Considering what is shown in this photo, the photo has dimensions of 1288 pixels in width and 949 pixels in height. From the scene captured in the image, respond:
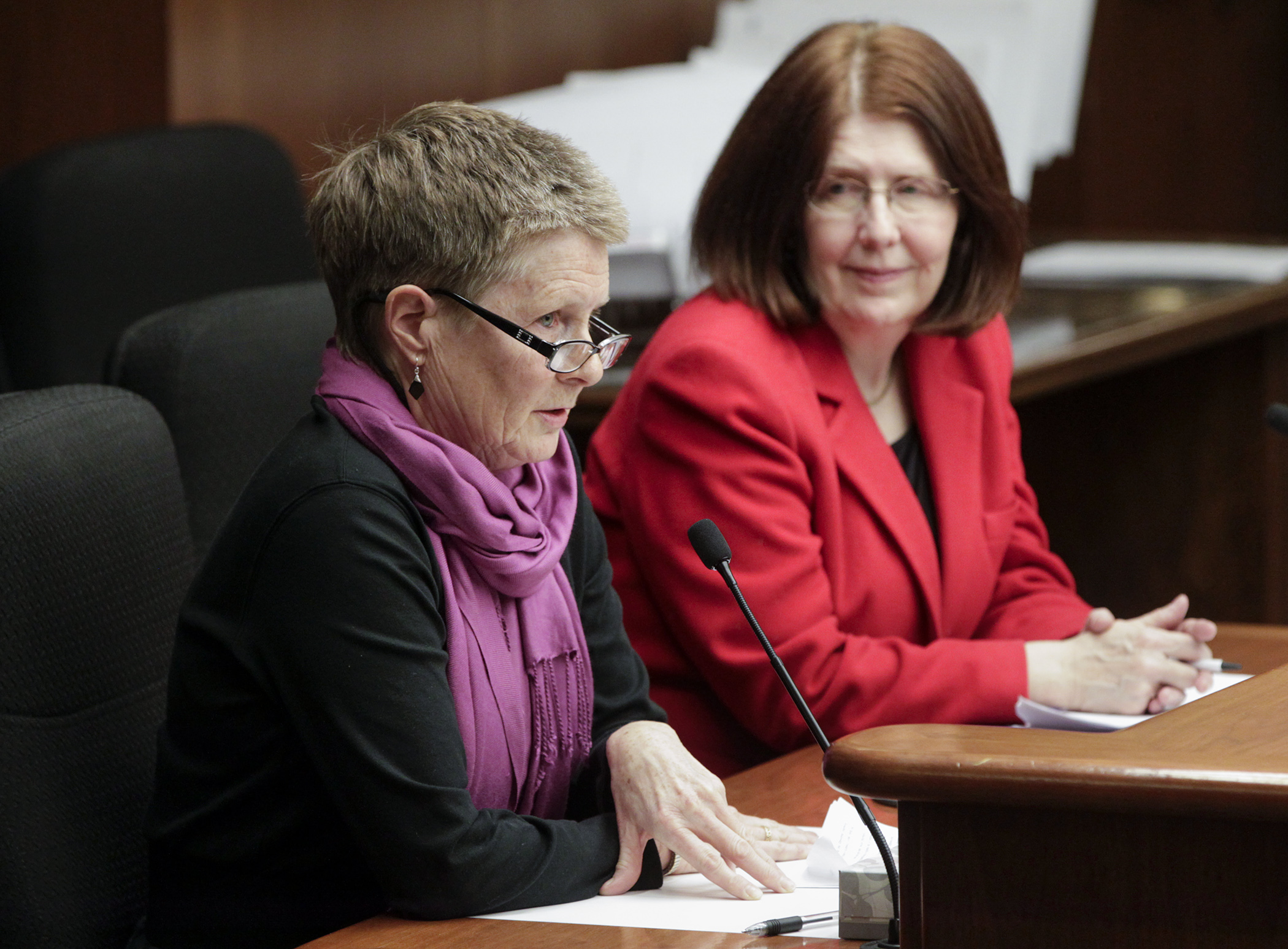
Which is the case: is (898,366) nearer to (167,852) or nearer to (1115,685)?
(1115,685)

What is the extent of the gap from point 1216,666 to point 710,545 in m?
0.60

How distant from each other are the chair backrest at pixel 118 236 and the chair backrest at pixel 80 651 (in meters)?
0.81

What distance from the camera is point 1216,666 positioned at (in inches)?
57.8

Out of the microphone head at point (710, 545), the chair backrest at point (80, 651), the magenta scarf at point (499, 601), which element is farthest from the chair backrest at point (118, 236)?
the microphone head at point (710, 545)

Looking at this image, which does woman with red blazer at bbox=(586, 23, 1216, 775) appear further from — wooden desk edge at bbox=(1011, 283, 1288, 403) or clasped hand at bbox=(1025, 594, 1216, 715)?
wooden desk edge at bbox=(1011, 283, 1288, 403)

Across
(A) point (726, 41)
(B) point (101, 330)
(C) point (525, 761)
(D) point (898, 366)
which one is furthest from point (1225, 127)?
(C) point (525, 761)

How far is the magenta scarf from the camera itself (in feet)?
3.52

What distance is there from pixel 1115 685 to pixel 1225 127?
126 inches

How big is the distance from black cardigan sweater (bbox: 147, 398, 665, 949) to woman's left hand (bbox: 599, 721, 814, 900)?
2 centimetres

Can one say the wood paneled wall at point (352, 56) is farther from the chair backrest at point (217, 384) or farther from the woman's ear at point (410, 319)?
the woman's ear at point (410, 319)

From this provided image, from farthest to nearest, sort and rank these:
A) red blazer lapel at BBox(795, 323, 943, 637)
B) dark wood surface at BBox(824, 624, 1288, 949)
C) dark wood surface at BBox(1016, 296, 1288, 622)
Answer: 1. dark wood surface at BBox(1016, 296, 1288, 622)
2. red blazer lapel at BBox(795, 323, 943, 637)
3. dark wood surface at BBox(824, 624, 1288, 949)

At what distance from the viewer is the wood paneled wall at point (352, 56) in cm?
250

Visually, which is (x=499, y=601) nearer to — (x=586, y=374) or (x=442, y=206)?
(x=586, y=374)

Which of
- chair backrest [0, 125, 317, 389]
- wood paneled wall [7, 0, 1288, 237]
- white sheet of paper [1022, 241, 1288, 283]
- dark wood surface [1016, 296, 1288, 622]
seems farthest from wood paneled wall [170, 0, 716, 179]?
dark wood surface [1016, 296, 1288, 622]
